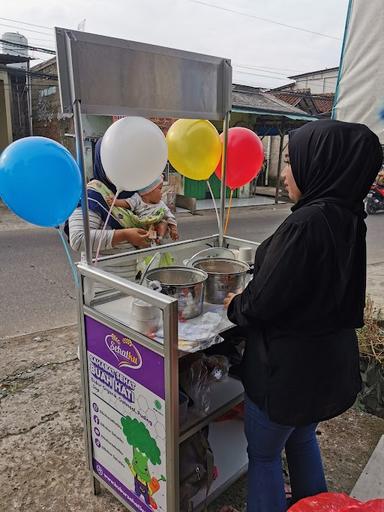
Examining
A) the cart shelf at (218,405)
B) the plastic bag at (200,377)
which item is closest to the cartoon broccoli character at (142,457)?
the cart shelf at (218,405)

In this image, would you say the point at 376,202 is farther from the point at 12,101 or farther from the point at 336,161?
the point at 12,101

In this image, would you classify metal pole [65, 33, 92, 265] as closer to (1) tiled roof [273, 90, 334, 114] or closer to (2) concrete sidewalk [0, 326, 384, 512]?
(2) concrete sidewalk [0, 326, 384, 512]

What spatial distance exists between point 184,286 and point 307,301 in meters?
0.44

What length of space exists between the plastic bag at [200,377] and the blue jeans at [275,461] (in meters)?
0.20

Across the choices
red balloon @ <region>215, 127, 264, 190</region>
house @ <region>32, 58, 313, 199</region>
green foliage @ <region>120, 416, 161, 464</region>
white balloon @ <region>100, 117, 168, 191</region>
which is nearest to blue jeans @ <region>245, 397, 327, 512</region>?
green foliage @ <region>120, 416, 161, 464</region>

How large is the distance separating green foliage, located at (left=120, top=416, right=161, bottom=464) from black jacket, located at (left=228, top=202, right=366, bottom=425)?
39cm

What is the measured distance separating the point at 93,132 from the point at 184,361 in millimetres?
9327

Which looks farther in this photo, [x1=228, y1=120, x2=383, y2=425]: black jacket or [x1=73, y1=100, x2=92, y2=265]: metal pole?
[x1=73, y1=100, x2=92, y2=265]: metal pole

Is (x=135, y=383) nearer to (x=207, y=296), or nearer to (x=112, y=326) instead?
(x=112, y=326)

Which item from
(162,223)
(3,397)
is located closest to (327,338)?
(162,223)

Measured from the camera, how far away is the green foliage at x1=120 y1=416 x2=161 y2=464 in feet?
4.67

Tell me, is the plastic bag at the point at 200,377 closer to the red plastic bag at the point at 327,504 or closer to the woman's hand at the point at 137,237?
the red plastic bag at the point at 327,504

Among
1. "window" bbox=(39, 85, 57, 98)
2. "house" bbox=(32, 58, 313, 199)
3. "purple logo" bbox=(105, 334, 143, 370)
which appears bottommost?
"purple logo" bbox=(105, 334, 143, 370)

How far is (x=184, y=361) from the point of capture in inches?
64.3
